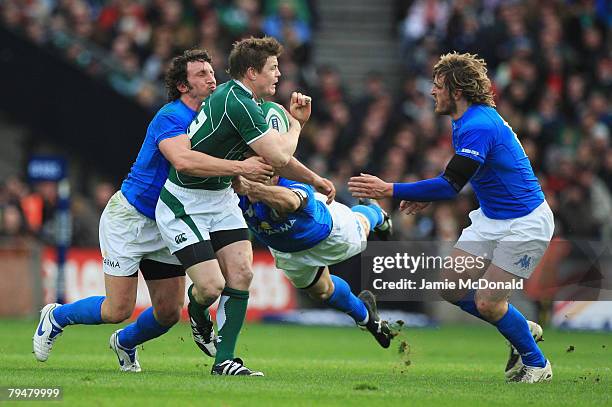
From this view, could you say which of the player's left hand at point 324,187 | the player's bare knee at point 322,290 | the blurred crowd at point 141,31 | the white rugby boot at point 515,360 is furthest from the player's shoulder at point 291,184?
the blurred crowd at point 141,31

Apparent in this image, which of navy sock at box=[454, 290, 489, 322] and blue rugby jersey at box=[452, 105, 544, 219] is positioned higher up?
Result: blue rugby jersey at box=[452, 105, 544, 219]

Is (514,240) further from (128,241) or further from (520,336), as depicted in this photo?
(128,241)

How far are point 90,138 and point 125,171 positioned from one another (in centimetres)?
88

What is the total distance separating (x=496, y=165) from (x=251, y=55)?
6.87 ft

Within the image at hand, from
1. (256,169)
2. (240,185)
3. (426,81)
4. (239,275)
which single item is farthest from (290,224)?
(426,81)

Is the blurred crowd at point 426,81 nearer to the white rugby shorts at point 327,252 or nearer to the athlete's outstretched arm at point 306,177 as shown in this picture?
the white rugby shorts at point 327,252

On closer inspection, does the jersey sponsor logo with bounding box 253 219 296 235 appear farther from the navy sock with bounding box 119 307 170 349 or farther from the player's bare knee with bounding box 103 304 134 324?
the player's bare knee with bounding box 103 304 134 324

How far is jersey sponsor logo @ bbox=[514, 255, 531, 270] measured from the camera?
33.4ft

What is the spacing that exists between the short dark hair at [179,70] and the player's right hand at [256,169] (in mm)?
1003

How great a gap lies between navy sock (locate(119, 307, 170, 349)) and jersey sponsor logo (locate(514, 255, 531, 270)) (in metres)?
2.90

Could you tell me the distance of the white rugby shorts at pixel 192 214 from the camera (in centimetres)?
987

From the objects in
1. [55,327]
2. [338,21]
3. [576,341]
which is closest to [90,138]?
[338,21]

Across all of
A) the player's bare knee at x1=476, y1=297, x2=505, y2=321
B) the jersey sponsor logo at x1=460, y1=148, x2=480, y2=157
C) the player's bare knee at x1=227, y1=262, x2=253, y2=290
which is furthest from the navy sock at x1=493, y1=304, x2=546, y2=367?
the player's bare knee at x1=227, y1=262, x2=253, y2=290

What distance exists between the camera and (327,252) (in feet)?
36.7
